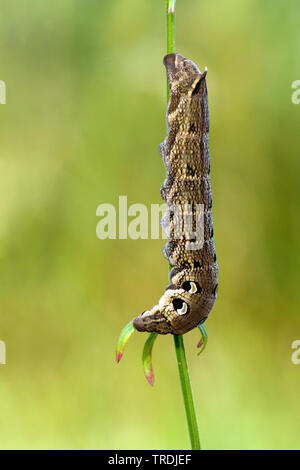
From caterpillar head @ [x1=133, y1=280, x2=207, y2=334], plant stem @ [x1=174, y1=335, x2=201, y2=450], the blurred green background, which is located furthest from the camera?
the blurred green background

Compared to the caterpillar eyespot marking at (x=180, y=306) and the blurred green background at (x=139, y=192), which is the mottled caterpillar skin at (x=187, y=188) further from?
the blurred green background at (x=139, y=192)

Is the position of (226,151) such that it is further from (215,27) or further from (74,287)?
(74,287)

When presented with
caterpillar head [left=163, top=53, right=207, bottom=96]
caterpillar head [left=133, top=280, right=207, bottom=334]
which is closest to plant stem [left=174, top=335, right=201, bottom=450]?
caterpillar head [left=133, top=280, right=207, bottom=334]

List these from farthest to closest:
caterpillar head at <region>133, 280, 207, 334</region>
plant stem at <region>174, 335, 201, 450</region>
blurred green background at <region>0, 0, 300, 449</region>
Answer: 1. blurred green background at <region>0, 0, 300, 449</region>
2. caterpillar head at <region>133, 280, 207, 334</region>
3. plant stem at <region>174, 335, 201, 450</region>

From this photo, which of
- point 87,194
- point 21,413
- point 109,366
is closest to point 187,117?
point 87,194

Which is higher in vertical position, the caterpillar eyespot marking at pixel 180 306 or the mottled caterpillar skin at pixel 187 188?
the mottled caterpillar skin at pixel 187 188

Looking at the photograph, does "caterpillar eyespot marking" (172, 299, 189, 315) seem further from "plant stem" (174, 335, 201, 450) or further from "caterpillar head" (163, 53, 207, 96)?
"caterpillar head" (163, 53, 207, 96)

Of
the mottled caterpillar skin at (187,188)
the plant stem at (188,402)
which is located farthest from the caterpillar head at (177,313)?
the plant stem at (188,402)
